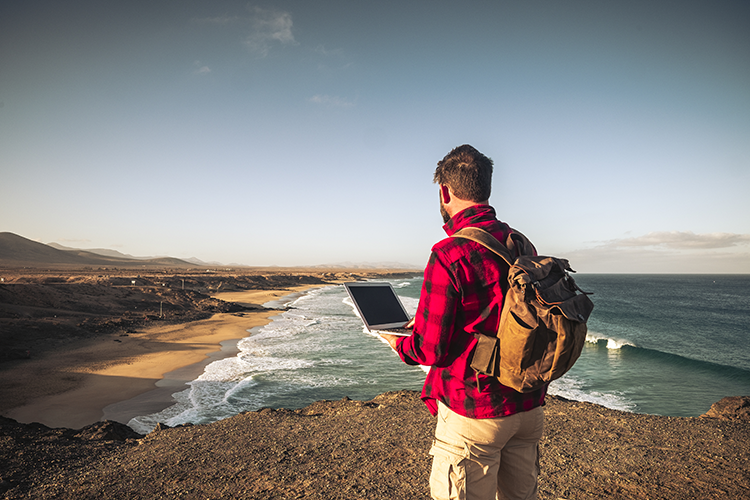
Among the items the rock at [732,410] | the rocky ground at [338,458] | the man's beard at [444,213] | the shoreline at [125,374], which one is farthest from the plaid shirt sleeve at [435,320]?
the shoreline at [125,374]

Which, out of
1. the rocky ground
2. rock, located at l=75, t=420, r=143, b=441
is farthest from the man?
rock, located at l=75, t=420, r=143, b=441

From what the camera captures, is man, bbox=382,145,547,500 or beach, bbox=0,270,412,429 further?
beach, bbox=0,270,412,429

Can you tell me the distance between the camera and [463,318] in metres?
1.65

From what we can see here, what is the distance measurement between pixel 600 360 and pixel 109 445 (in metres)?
19.9

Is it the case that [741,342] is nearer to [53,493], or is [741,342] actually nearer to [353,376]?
[353,376]

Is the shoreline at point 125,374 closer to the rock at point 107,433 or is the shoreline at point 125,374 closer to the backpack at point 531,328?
the rock at point 107,433

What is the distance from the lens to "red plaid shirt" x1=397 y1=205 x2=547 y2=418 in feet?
5.24

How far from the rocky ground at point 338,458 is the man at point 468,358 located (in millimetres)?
2862

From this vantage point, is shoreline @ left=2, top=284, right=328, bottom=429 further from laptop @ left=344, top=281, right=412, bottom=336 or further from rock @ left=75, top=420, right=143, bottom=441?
laptop @ left=344, top=281, right=412, bottom=336

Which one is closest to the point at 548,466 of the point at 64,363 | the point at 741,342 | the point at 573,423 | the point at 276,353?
the point at 573,423

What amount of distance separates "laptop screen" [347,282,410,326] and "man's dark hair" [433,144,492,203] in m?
0.88

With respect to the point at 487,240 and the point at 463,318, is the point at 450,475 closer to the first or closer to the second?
the point at 463,318

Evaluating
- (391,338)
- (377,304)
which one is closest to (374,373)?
(377,304)

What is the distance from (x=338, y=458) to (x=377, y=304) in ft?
11.5
